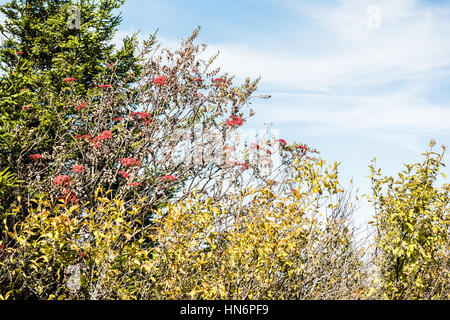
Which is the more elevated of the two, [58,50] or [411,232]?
[58,50]

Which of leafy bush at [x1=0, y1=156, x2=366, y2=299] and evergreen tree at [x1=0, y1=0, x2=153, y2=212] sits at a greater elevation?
evergreen tree at [x1=0, y1=0, x2=153, y2=212]

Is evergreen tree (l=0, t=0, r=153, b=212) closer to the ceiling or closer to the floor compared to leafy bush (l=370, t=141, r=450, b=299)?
closer to the ceiling

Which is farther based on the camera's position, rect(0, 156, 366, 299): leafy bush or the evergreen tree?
the evergreen tree

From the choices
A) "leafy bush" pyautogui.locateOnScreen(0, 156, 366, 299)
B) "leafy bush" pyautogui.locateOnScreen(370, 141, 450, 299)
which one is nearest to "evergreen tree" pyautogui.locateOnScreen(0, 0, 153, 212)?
"leafy bush" pyautogui.locateOnScreen(0, 156, 366, 299)

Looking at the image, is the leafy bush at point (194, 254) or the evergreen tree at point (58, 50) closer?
the leafy bush at point (194, 254)

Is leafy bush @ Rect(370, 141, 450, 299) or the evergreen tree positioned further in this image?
the evergreen tree

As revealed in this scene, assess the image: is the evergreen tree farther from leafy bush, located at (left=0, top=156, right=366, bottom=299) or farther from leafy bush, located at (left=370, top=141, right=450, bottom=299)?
leafy bush, located at (left=370, top=141, right=450, bottom=299)

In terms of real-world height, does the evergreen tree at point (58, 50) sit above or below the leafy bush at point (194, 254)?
above

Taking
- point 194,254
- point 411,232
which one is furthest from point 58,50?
point 411,232

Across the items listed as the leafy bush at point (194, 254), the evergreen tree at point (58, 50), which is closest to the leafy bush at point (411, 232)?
the leafy bush at point (194, 254)

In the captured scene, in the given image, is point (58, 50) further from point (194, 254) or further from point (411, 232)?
point (411, 232)

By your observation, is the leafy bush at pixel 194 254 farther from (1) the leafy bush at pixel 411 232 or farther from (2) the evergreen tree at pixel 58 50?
(2) the evergreen tree at pixel 58 50

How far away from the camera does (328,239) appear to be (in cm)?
439
